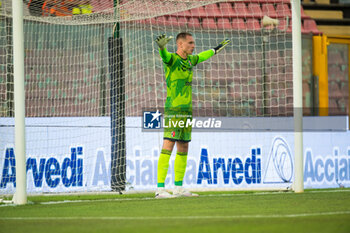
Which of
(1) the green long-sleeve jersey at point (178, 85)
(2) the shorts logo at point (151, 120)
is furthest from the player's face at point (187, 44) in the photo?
(2) the shorts logo at point (151, 120)

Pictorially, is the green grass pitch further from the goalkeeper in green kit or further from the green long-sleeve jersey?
the green long-sleeve jersey

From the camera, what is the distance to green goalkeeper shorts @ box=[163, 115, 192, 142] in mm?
7082

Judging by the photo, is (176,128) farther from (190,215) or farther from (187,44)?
(190,215)

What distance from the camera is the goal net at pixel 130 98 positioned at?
868 centimetres

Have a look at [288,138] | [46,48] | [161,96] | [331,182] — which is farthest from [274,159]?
[46,48]

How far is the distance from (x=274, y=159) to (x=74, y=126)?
9.80 feet

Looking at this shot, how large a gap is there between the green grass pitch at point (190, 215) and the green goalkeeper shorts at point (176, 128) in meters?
0.73

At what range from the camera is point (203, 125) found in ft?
33.0

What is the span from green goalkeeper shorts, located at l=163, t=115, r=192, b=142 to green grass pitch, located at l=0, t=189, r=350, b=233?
734mm

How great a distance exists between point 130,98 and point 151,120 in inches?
26.7

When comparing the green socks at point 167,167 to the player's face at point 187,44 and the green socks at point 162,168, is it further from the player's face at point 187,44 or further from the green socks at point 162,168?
the player's face at point 187,44

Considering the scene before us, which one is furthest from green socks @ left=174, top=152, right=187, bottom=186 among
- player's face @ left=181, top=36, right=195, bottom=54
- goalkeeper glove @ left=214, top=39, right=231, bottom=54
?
goalkeeper glove @ left=214, top=39, right=231, bottom=54

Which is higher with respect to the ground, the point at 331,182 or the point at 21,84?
the point at 21,84

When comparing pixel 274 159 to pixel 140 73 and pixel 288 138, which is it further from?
pixel 140 73
